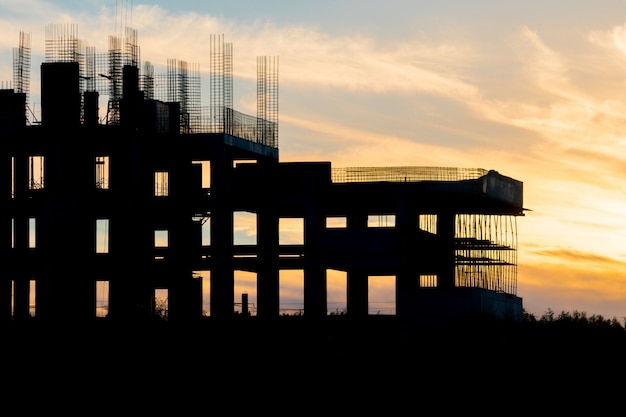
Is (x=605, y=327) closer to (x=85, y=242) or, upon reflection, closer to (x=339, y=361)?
(x=339, y=361)

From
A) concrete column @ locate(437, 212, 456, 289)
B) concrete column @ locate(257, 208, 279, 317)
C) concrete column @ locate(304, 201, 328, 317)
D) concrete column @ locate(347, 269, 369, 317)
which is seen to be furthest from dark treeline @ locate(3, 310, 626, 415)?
concrete column @ locate(347, 269, 369, 317)

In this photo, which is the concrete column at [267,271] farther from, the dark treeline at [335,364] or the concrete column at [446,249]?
the concrete column at [446,249]

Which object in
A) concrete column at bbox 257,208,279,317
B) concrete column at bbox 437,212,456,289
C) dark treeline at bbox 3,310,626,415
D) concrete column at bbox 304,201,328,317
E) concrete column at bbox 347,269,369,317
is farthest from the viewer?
concrete column at bbox 347,269,369,317

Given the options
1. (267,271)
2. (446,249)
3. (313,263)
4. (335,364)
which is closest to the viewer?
(335,364)

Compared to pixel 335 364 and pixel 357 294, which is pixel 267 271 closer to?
pixel 357 294

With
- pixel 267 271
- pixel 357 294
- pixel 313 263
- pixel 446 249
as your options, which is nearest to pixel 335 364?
pixel 313 263

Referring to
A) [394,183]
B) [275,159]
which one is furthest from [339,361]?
[275,159]

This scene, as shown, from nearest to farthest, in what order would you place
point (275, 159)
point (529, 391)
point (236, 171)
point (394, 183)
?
point (529, 391)
point (394, 183)
point (236, 171)
point (275, 159)

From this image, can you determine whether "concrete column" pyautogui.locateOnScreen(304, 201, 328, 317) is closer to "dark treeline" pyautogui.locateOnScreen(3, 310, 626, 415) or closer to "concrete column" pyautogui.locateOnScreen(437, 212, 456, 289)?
"dark treeline" pyautogui.locateOnScreen(3, 310, 626, 415)

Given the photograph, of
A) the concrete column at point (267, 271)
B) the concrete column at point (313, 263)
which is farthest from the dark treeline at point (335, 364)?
the concrete column at point (267, 271)

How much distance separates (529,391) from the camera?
84.2 meters

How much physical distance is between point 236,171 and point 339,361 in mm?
17588

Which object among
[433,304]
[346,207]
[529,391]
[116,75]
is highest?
[116,75]

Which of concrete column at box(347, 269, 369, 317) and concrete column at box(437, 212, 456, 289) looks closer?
concrete column at box(437, 212, 456, 289)
